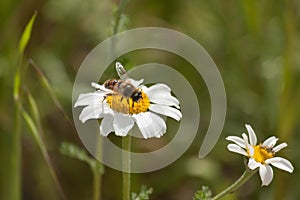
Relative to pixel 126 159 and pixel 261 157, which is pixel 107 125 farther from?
pixel 261 157

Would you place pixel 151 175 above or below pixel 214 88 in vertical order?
below

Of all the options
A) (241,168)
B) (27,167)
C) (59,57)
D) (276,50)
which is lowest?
(241,168)

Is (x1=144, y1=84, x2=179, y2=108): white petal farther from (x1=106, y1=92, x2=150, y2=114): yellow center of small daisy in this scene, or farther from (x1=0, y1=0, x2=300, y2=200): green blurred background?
(x1=0, y1=0, x2=300, y2=200): green blurred background

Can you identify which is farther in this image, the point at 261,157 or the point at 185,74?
the point at 185,74

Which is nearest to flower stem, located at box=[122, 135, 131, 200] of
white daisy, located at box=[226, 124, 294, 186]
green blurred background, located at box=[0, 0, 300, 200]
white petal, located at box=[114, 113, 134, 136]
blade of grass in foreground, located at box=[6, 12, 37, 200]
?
white petal, located at box=[114, 113, 134, 136]

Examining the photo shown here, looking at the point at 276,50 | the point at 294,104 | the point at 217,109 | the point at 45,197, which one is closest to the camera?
the point at 294,104

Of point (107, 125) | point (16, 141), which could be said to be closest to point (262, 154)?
point (107, 125)

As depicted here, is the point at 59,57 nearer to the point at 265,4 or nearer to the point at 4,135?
the point at 4,135

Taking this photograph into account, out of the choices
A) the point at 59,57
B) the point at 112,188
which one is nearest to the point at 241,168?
the point at 112,188
